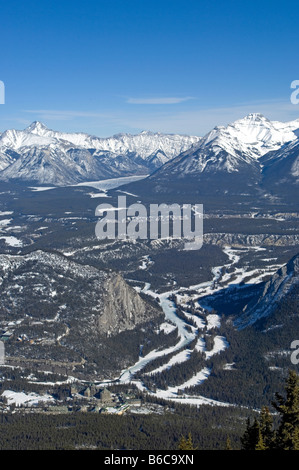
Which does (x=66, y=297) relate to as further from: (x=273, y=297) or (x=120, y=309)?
(x=273, y=297)

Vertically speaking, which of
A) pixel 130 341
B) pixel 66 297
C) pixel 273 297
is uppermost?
pixel 66 297

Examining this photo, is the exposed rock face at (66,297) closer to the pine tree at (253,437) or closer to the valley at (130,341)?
the valley at (130,341)

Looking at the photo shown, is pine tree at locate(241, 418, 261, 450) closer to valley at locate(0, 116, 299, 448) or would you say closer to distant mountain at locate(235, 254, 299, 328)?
valley at locate(0, 116, 299, 448)

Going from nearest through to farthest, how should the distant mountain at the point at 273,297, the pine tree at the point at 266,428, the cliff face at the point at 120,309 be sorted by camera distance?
1. the pine tree at the point at 266,428
2. the cliff face at the point at 120,309
3. the distant mountain at the point at 273,297

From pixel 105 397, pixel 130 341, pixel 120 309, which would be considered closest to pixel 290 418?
pixel 105 397

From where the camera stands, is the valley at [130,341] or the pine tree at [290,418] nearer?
the pine tree at [290,418]
